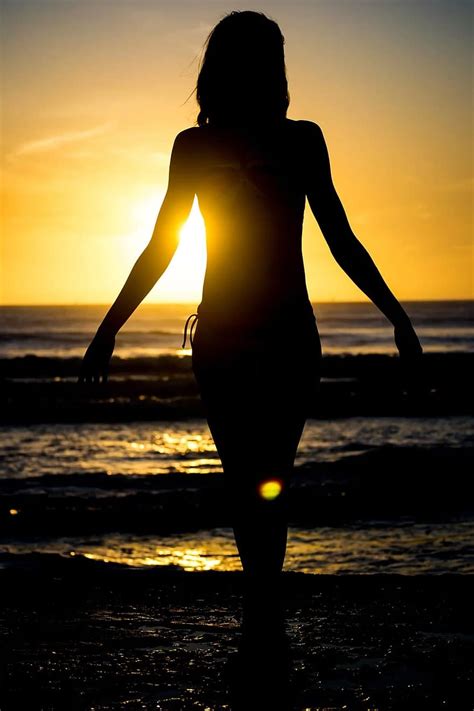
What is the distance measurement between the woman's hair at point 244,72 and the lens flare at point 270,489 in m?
1.26

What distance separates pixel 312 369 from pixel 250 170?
28.2 inches

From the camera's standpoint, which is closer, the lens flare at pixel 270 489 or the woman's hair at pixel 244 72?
the woman's hair at pixel 244 72

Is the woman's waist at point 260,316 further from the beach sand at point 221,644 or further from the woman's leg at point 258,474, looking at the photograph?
the beach sand at point 221,644

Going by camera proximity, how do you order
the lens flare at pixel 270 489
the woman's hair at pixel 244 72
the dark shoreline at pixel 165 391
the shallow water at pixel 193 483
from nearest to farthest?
the woman's hair at pixel 244 72 → the lens flare at pixel 270 489 → the shallow water at pixel 193 483 → the dark shoreline at pixel 165 391

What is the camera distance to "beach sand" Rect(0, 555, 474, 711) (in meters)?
2.82

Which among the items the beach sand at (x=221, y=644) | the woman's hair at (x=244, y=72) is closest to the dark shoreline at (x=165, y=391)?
the beach sand at (x=221, y=644)

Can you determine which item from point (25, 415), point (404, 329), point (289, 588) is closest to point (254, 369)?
point (404, 329)

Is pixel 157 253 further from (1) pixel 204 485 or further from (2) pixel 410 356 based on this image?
(1) pixel 204 485

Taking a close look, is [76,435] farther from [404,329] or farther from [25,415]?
[404,329]

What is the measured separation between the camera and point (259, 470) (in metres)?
2.86

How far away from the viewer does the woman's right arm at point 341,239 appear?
282 cm

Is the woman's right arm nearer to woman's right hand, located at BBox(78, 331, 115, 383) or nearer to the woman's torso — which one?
the woman's torso

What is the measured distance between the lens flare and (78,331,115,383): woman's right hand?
2.20 feet

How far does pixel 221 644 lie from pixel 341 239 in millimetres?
1744
